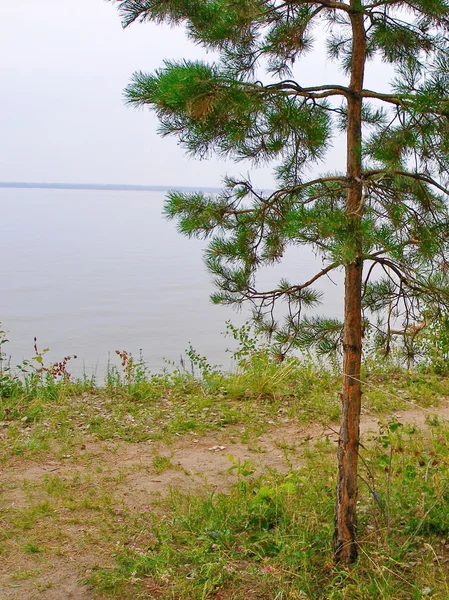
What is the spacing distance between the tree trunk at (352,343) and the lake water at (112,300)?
2.27 metres

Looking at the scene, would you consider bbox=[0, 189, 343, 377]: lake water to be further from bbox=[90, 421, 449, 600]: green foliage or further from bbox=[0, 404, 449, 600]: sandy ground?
bbox=[90, 421, 449, 600]: green foliage

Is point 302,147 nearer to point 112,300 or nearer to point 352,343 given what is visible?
point 352,343

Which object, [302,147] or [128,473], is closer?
[302,147]

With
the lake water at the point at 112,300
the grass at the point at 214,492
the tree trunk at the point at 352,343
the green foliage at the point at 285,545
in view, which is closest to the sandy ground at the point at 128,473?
the grass at the point at 214,492

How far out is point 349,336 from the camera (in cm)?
286

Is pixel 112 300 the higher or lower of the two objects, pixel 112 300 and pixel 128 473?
the higher

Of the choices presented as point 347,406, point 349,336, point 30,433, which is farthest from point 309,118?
point 30,433

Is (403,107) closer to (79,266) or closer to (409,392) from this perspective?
(409,392)

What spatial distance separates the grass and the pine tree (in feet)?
1.12

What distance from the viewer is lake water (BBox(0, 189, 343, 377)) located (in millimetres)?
9445

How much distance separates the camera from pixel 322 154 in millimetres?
3154

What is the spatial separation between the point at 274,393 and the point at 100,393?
1765mm

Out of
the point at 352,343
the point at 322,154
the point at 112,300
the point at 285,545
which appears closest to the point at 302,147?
the point at 322,154

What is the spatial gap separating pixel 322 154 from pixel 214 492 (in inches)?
85.0
